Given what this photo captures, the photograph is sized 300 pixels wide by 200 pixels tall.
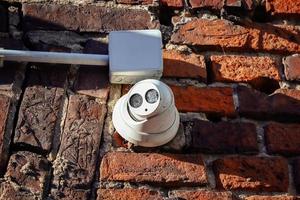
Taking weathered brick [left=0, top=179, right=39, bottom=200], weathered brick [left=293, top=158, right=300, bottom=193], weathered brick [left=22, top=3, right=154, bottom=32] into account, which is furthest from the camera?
weathered brick [left=22, top=3, right=154, bottom=32]

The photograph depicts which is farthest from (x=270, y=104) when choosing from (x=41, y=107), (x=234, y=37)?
(x=41, y=107)

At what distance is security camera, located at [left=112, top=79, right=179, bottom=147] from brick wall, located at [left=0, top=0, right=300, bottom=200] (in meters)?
0.04

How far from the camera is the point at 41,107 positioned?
1.28 m

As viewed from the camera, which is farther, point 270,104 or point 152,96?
point 270,104

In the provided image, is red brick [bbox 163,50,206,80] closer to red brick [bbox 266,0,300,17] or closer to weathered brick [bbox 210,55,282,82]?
weathered brick [bbox 210,55,282,82]

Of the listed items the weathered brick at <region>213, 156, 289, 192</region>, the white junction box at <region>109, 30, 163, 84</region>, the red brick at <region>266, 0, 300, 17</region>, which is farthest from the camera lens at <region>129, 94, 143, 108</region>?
the red brick at <region>266, 0, 300, 17</region>

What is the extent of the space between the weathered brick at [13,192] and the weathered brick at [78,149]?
5 centimetres

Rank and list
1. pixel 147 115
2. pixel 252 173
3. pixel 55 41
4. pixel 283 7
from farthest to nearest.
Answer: pixel 283 7 → pixel 55 41 → pixel 252 173 → pixel 147 115

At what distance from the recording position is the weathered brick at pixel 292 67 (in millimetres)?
1408

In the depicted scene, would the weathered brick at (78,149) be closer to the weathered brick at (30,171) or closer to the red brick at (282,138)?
the weathered brick at (30,171)

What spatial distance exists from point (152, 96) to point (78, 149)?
0.67 ft

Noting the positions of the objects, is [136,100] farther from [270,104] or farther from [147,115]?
[270,104]

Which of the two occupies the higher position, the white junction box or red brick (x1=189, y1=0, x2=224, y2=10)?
red brick (x1=189, y1=0, x2=224, y2=10)

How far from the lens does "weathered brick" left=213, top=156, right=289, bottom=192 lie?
4.14ft
